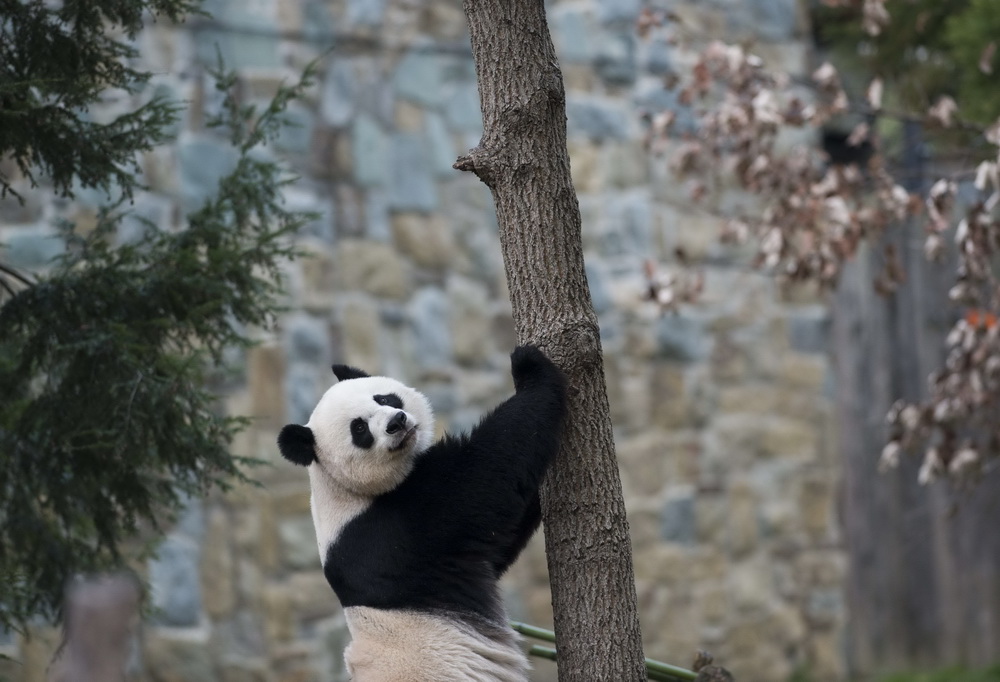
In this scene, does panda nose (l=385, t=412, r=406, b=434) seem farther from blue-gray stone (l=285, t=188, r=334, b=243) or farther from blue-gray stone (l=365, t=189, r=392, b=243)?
blue-gray stone (l=365, t=189, r=392, b=243)

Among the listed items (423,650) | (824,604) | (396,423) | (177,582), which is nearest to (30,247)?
(177,582)

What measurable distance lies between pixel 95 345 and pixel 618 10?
14.3ft

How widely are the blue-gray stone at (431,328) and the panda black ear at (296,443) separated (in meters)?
2.85

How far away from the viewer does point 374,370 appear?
6.22 meters

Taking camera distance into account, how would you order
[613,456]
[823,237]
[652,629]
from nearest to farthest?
[613,456]
[823,237]
[652,629]

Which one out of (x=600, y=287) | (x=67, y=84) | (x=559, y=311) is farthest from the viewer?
(x=600, y=287)

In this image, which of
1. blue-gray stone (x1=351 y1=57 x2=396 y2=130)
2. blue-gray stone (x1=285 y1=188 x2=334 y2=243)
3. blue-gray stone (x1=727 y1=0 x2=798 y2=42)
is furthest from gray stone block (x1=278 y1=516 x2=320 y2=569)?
blue-gray stone (x1=727 y1=0 x2=798 y2=42)

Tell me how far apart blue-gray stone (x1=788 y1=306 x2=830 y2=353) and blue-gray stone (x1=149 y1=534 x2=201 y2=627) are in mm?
3764

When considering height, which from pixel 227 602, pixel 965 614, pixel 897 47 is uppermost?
pixel 897 47

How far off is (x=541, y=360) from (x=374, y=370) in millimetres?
3174

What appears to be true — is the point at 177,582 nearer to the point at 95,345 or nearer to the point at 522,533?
the point at 95,345

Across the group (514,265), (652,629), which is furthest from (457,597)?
(652,629)

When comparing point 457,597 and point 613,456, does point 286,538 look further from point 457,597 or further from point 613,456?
point 613,456

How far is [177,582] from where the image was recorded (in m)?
5.66
